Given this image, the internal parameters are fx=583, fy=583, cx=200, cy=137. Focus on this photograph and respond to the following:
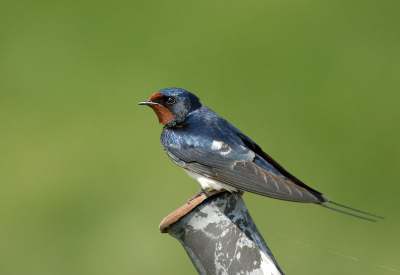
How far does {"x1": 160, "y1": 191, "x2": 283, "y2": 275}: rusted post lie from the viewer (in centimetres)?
121

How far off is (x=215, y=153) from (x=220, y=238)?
412mm

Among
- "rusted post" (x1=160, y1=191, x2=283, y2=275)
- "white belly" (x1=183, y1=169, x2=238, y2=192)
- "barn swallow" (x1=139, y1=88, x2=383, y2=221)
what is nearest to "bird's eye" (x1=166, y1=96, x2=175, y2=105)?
"barn swallow" (x1=139, y1=88, x2=383, y2=221)

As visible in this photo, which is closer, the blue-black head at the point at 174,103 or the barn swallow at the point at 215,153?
the barn swallow at the point at 215,153

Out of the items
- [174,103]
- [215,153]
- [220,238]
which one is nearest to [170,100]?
[174,103]

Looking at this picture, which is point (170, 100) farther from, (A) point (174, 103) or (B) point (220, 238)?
(B) point (220, 238)

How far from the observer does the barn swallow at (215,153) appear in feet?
4.80

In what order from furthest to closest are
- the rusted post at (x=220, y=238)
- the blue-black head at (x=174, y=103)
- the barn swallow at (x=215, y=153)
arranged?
1. the blue-black head at (x=174, y=103)
2. the barn swallow at (x=215, y=153)
3. the rusted post at (x=220, y=238)

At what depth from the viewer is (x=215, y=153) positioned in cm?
162

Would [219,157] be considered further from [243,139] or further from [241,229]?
[241,229]

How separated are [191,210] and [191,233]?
50mm

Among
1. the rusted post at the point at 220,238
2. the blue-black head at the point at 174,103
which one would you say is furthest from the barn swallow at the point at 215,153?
the rusted post at the point at 220,238

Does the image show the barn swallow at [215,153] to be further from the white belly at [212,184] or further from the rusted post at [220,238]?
the rusted post at [220,238]

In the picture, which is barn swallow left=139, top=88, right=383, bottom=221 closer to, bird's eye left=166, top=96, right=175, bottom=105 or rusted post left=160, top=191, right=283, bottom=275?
bird's eye left=166, top=96, right=175, bottom=105

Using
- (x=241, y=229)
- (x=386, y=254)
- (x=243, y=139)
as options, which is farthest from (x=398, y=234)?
(x=241, y=229)
